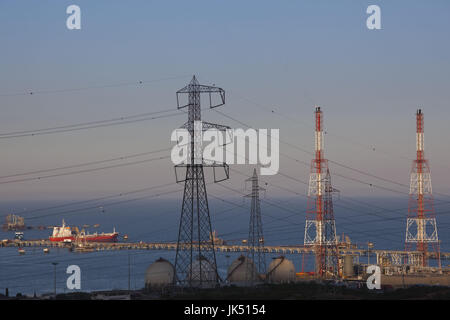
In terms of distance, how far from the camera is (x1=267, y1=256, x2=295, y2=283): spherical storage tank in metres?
52.8

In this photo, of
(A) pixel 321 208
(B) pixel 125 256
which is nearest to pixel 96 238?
(B) pixel 125 256

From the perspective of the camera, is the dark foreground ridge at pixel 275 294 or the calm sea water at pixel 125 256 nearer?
the dark foreground ridge at pixel 275 294

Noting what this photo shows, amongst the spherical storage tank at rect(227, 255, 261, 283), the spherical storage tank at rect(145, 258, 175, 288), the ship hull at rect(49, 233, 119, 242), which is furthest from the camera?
the ship hull at rect(49, 233, 119, 242)

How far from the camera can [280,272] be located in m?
53.2

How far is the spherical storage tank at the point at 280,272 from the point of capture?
52.8 m

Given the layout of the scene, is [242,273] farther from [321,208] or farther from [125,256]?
[125,256]

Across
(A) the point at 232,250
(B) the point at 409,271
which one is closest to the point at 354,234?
(A) the point at 232,250

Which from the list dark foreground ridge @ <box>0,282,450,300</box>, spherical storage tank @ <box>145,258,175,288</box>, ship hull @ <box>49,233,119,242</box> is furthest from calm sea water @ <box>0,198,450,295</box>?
dark foreground ridge @ <box>0,282,450,300</box>

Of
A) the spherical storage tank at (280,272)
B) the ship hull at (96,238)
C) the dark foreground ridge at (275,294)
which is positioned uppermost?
the ship hull at (96,238)

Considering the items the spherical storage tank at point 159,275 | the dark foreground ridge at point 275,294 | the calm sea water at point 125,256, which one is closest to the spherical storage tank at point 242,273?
the spherical storage tank at point 159,275

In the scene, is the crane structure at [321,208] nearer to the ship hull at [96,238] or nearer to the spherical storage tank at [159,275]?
the spherical storage tank at [159,275]

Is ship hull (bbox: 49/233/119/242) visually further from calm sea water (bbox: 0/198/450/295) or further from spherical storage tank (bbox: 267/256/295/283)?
spherical storage tank (bbox: 267/256/295/283)
